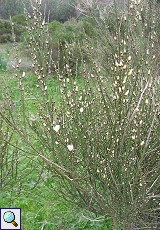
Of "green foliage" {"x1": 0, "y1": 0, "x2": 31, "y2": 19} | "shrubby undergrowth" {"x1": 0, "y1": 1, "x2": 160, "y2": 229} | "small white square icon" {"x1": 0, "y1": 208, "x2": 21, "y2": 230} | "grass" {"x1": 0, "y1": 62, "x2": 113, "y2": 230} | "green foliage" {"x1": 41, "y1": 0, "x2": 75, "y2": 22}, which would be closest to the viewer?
"shrubby undergrowth" {"x1": 0, "y1": 1, "x2": 160, "y2": 229}

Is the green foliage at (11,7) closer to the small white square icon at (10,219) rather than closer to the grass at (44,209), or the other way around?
the grass at (44,209)

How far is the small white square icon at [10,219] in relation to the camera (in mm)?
3127

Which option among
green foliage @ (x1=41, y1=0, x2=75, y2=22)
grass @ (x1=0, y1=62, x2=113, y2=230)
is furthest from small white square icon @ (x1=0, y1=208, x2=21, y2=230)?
green foliage @ (x1=41, y1=0, x2=75, y2=22)

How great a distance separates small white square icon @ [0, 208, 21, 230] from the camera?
3127 millimetres

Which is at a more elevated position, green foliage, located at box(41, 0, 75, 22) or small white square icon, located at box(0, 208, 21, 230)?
green foliage, located at box(41, 0, 75, 22)

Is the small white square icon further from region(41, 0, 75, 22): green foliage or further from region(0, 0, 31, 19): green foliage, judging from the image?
region(0, 0, 31, 19): green foliage

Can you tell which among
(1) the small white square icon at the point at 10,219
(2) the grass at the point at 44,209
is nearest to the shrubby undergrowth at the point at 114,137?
(2) the grass at the point at 44,209

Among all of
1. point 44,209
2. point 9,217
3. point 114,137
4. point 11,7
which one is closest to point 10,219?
point 9,217

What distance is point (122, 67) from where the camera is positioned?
7.93 feet

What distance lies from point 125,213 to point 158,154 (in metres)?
0.49

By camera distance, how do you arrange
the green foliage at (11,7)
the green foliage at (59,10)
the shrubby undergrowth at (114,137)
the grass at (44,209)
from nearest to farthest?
1. the shrubby undergrowth at (114,137)
2. the grass at (44,209)
3. the green foliage at (59,10)
4. the green foliage at (11,7)

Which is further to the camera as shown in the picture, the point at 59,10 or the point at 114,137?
the point at 59,10

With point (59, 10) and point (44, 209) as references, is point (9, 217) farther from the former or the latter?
point (59, 10)

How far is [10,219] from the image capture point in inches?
126
